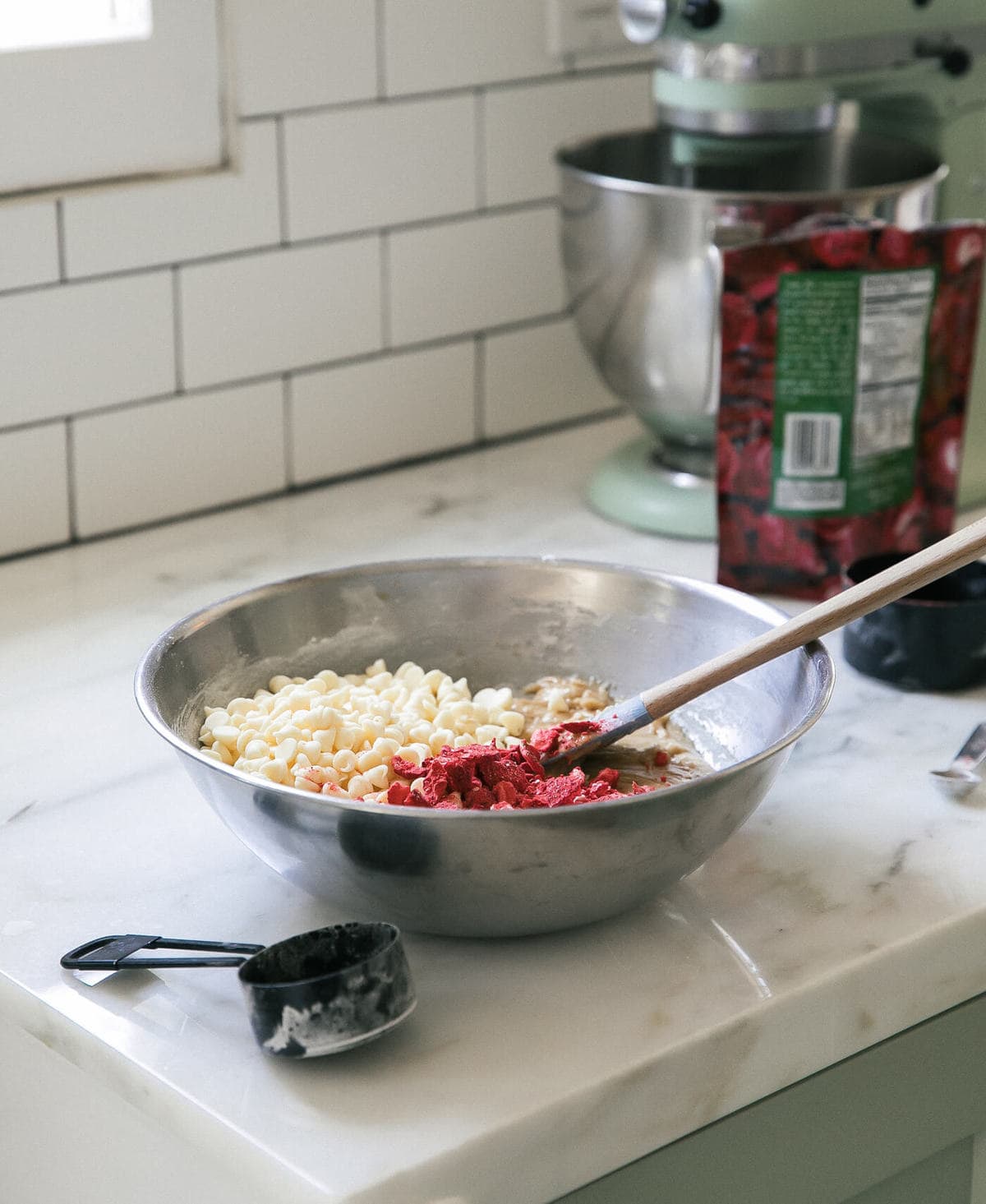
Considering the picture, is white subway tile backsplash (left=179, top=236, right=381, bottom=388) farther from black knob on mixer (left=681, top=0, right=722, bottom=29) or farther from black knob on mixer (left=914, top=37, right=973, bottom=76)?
black knob on mixer (left=914, top=37, right=973, bottom=76)

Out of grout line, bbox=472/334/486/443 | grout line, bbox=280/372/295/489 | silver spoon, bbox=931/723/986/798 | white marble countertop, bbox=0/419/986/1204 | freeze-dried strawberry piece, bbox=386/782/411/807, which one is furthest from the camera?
grout line, bbox=472/334/486/443

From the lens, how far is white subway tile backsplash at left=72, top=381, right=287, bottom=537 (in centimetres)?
132

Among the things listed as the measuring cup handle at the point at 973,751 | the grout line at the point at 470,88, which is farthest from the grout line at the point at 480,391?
the measuring cup handle at the point at 973,751

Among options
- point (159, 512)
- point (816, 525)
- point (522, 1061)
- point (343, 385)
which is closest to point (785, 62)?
point (816, 525)

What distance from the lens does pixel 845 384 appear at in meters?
1.19

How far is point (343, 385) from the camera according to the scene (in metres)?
1.44

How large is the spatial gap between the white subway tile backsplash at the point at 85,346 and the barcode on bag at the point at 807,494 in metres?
0.49

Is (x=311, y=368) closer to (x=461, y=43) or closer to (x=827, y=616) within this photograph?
(x=461, y=43)

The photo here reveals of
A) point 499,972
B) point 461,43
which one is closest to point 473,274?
point 461,43

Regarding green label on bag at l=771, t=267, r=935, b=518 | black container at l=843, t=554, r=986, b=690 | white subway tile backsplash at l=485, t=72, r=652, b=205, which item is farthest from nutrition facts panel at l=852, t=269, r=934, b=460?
white subway tile backsplash at l=485, t=72, r=652, b=205

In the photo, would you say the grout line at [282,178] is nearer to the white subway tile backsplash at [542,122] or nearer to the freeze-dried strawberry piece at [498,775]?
the white subway tile backsplash at [542,122]

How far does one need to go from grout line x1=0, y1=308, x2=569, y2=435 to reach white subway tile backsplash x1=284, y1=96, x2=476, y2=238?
110 millimetres

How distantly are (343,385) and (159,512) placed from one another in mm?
199

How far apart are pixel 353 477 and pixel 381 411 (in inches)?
2.5
